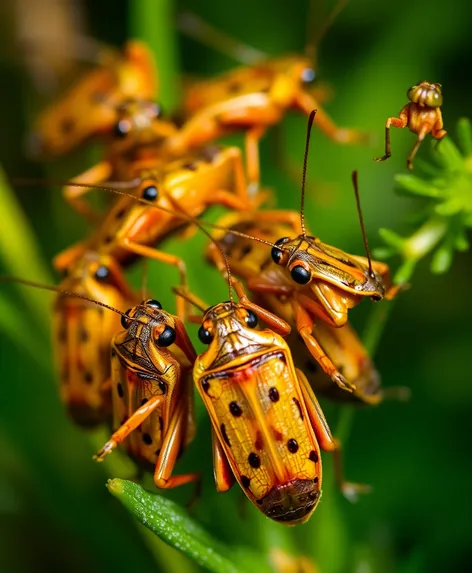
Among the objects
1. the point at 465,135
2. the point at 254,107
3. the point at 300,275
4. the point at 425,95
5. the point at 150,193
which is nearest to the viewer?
the point at 425,95

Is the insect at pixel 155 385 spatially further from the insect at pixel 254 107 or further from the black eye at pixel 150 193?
the insect at pixel 254 107

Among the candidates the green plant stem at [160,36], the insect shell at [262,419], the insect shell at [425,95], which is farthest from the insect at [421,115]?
the green plant stem at [160,36]

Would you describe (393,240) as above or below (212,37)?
below

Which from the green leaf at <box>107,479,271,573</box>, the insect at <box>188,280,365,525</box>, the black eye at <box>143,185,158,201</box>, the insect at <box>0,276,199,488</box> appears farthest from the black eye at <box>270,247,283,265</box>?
the green leaf at <box>107,479,271,573</box>

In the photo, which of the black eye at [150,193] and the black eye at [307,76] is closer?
the black eye at [150,193]

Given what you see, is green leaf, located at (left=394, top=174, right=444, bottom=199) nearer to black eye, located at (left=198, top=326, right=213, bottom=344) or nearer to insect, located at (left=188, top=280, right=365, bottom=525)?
insect, located at (left=188, top=280, right=365, bottom=525)

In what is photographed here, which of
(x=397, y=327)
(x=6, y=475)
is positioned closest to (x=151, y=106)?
(x=397, y=327)

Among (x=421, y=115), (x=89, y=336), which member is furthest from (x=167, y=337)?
(x=421, y=115)

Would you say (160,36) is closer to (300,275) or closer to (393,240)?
(393,240)
